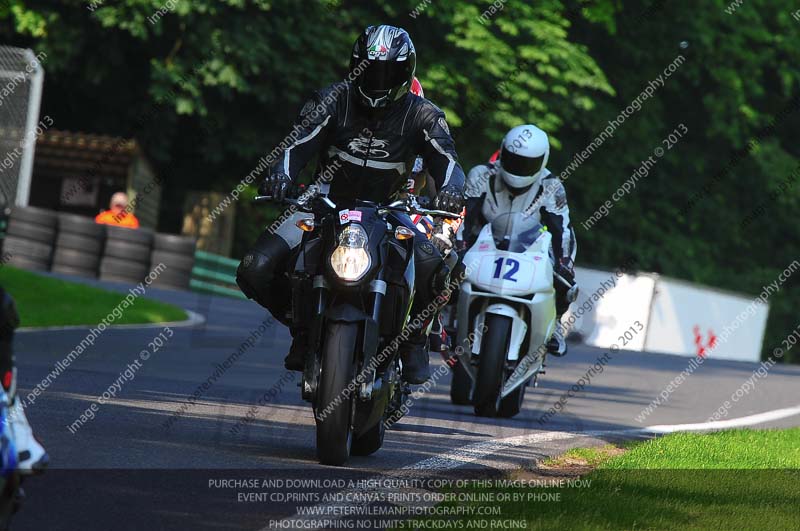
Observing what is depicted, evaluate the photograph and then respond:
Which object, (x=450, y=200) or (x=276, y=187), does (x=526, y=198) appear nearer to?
(x=450, y=200)

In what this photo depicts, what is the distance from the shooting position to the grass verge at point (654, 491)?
20.9 feet

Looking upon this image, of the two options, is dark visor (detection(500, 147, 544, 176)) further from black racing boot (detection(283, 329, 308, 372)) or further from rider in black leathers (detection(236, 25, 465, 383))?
black racing boot (detection(283, 329, 308, 372))

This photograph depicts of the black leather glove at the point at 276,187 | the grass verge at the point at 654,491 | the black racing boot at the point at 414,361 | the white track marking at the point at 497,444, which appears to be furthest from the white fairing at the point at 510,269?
the black leather glove at the point at 276,187

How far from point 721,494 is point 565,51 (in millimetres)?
24689

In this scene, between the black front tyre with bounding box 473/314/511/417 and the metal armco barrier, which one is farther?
the metal armco barrier

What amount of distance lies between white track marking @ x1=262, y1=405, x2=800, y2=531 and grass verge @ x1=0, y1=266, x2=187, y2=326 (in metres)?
7.10

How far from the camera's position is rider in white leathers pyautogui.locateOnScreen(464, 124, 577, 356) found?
1170cm

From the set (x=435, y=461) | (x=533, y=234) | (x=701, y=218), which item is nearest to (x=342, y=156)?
(x=435, y=461)

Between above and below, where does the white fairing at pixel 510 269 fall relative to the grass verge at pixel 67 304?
above

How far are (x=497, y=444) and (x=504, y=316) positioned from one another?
2110 mm

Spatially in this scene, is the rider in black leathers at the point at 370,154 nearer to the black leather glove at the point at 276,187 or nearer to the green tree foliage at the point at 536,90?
the black leather glove at the point at 276,187

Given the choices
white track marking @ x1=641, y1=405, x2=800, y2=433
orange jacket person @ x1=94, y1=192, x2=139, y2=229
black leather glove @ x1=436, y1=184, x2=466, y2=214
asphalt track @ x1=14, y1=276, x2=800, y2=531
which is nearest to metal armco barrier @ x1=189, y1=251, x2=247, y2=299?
orange jacket person @ x1=94, y1=192, x2=139, y2=229

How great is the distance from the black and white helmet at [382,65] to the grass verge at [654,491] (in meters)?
1.97

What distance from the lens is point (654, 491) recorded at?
7344 millimetres
